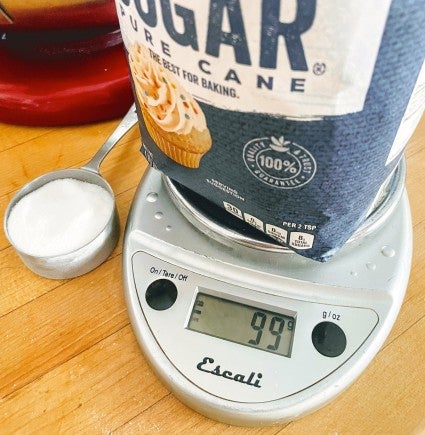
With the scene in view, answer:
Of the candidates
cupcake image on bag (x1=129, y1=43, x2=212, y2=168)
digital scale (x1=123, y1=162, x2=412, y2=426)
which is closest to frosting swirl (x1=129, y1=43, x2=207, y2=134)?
cupcake image on bag (x1=129, y1=43, x2=212, y2=168)

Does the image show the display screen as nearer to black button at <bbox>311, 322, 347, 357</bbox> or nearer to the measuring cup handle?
black button at <bbox>311, 322, 347, 357</bbox>

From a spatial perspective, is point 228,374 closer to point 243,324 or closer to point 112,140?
point 243,324

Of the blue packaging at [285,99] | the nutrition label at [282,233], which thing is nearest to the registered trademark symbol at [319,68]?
the blue packaging at [285,99]

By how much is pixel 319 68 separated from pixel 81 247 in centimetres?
27

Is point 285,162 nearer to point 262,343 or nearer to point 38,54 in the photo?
point 262,343

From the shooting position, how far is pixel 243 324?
1.39 feet

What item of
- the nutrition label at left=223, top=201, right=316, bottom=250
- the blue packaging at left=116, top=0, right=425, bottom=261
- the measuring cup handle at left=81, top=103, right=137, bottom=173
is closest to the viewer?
the blue packaging at left=116, top=0, right=425, bottom=261

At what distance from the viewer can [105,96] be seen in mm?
594

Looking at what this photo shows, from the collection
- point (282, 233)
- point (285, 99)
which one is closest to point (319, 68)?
point (285, 99)

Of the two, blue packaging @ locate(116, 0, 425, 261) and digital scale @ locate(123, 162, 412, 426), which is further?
digital scale @ locate(123, 162, 412, 426)

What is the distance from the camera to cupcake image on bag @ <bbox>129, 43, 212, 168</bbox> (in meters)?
0.34

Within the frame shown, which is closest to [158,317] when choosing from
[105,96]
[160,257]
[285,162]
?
[160,257]

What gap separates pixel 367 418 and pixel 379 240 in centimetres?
14

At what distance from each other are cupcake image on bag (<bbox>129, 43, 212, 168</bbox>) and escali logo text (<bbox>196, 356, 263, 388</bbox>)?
6.0 inches
